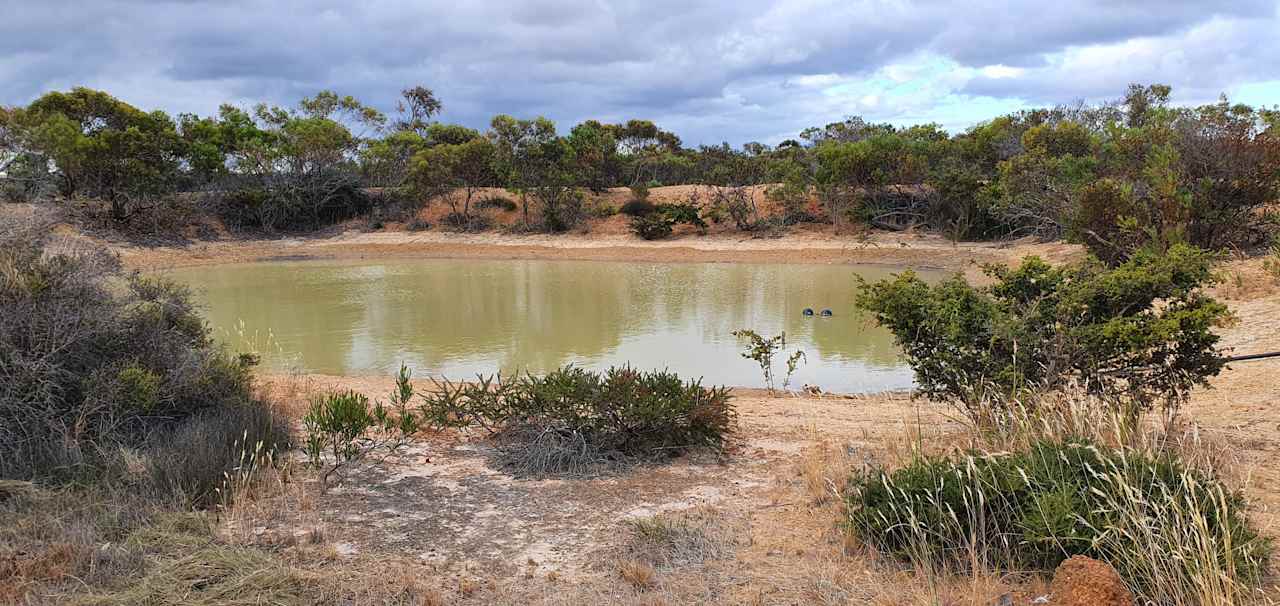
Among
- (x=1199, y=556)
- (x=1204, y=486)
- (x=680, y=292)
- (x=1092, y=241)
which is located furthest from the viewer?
(x=680, y=292)

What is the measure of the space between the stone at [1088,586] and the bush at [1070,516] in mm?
98

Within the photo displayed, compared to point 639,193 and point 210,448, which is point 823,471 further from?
point 639,193

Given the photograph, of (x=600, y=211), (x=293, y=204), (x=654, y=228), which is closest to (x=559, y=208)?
(x=600, y=211)

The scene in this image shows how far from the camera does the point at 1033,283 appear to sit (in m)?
6.22

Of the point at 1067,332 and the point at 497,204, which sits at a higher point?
the point at 497,204

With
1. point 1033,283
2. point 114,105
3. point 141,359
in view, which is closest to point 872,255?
point 1033,283

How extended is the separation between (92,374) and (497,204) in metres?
32.1

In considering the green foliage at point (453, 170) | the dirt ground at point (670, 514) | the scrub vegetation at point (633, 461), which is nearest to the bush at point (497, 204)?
the green foliage at point (453, 170)

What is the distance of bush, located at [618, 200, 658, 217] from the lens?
35562mm

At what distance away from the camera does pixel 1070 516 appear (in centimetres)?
352

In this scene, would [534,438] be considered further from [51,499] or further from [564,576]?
[51,499]

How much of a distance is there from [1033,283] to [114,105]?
3587 centimetres

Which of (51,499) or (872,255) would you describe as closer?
(51,499)

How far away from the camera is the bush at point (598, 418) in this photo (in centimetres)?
571
